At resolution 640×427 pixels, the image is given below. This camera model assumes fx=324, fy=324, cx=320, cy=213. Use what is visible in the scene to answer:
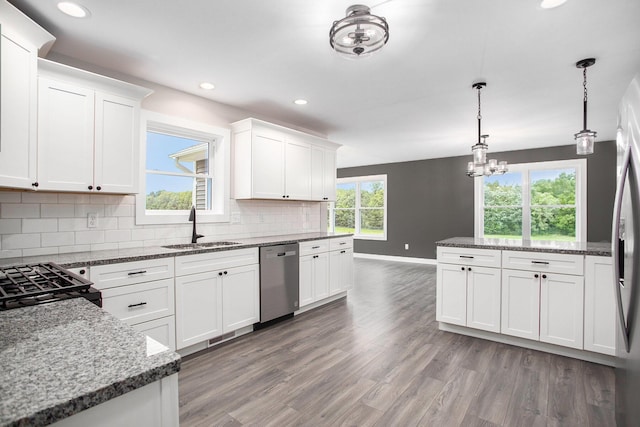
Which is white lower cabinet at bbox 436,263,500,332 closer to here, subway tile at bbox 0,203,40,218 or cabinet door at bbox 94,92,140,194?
cabinet door at bbox 94,92,140,194

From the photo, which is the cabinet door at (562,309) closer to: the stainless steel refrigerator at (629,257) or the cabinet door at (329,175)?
the stainless steel refrigerator at (629,257)

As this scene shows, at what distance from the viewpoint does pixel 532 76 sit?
2953mm

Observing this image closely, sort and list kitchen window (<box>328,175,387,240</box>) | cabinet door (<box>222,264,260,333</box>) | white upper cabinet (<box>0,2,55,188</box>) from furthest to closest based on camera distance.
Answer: kitchen window (<box>328,175,387,240</box>) < cabinet door (<box>222,264,260,333</box>) < white upper cabinet (<box>0,2,55,188</box>)

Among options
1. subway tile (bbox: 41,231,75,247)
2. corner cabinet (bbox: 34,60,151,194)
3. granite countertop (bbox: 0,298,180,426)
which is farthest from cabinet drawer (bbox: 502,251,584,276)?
subway tile (bbox: 41,231,75,247)

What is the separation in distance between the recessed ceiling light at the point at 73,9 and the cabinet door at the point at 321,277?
9.81 ft

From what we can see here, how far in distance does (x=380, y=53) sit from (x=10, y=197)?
2.91m

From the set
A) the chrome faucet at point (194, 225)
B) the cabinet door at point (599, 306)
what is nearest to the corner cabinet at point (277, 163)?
the chrome faucet at point (194, 225)

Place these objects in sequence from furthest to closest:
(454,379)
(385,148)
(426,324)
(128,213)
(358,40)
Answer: (385,148)
(426,324)
(128,213)
(454,379)
(358,40)

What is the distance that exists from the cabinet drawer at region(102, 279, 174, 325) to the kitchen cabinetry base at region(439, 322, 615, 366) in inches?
105

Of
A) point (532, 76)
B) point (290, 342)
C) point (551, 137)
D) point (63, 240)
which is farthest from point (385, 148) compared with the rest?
point (63, 240)

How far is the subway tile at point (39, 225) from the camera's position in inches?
92.0

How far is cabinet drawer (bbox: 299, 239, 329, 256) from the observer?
12.5 ft

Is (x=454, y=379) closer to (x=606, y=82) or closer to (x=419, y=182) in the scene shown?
(x=606, y=82)

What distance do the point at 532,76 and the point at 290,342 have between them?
131 inches
